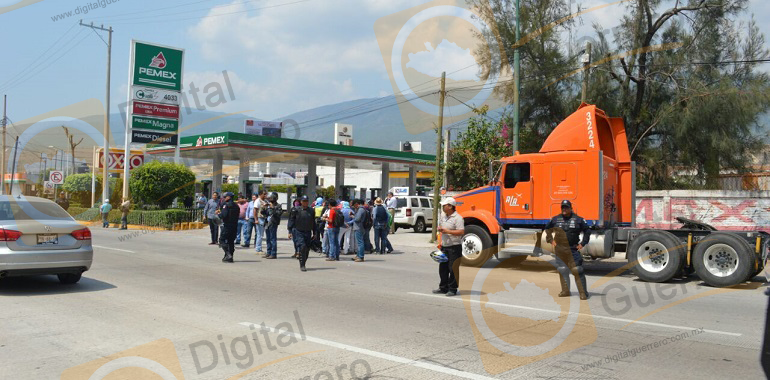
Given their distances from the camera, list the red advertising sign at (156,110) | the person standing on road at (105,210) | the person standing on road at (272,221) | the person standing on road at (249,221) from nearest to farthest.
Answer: the person standing on road at (272,221), the person standing on road at (249,221), the person standing on road at (105,210), the red advertising sign at (156,110)

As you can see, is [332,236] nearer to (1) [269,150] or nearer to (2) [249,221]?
(2) [249,221]

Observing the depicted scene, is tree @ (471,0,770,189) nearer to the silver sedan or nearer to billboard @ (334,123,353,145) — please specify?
the silver sedan

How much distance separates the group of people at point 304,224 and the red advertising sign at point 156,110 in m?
13.7

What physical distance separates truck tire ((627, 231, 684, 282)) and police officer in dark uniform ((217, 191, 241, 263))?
8933 mm

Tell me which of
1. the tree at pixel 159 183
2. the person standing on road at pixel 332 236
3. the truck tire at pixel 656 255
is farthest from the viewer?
the tree at pixel 159 183

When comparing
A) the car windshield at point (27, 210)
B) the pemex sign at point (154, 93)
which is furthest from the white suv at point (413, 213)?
the car windshield at point (27, 210)

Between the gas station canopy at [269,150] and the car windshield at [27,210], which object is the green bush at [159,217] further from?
the car windshield at [27,210]

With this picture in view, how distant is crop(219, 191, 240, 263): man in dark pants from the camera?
1438 centimetres

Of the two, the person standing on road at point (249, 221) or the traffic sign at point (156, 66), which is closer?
the person standing on road at point (249, 221)

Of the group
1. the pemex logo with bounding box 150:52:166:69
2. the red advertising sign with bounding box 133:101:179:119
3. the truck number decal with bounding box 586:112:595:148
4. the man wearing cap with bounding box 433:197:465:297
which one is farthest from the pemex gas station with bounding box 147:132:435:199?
the man wearing cap with bounding box 433:197:465:297

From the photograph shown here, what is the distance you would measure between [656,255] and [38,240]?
1137cm

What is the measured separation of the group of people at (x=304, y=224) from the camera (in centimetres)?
1390

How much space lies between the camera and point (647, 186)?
24297 mm

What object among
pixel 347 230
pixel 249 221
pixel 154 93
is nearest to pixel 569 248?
pixel 347 230
